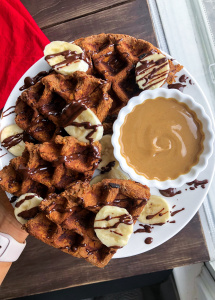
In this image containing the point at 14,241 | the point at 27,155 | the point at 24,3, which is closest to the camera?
the point at 27,155

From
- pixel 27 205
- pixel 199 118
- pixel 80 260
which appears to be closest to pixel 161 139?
pixel 199 118

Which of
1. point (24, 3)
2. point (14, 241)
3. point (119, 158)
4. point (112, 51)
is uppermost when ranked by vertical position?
point (24, 3)

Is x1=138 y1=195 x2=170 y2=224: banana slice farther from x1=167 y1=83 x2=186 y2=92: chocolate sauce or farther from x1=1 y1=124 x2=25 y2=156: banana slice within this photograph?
x1=1 y1=124 x2=25 y2=156: banana slice

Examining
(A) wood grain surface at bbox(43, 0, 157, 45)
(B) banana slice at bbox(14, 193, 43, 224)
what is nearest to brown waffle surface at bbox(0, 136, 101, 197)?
(B) banana slice at bbox(14, 193, 43, 224)

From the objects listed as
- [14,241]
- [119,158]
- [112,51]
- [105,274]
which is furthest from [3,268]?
[112,51]

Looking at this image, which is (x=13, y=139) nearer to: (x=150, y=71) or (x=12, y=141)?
(x=12, y=141)

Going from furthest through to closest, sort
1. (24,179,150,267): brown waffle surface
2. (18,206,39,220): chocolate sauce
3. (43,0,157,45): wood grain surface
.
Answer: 1. (43,0,157,45): wood grain surface
2. (18,206,39,220): chocolate sauce
3. (24,179,150,267): brown waffle surface

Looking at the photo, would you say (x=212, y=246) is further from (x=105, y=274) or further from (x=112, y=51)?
(x=112, y=51)

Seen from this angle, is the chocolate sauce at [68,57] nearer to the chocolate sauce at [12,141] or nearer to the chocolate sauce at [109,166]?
the chocolate sauce at [12,141]
